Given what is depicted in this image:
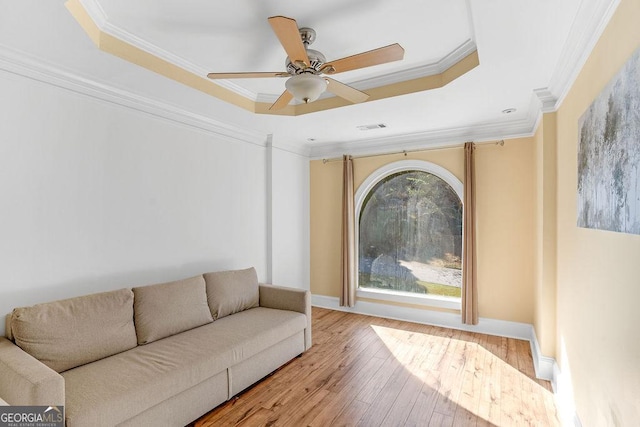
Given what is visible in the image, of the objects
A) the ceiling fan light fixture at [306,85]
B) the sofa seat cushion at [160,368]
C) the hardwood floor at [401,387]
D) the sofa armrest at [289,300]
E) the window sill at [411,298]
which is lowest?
the hardwood floor at [401,387]

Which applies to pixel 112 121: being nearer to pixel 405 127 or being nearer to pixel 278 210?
pixel 278 210

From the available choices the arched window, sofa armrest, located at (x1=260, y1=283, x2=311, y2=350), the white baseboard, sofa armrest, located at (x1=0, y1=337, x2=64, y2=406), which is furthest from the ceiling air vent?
sofa armrest, located at (x1=0, y1=337, x2=64, y2=406)

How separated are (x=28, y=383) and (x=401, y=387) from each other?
8.17 ft

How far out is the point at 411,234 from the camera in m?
4.55

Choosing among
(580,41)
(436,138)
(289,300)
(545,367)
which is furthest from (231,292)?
(580,41)

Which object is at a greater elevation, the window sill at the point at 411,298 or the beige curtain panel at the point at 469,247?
the beige curtain panel at the point at 469,247

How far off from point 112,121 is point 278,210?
2.30 metres

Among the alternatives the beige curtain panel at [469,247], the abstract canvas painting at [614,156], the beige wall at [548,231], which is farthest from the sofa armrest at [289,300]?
the abstract canvas painting at [614,156]

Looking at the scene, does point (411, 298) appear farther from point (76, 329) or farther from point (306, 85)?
point (76, 329)

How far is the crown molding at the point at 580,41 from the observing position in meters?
1.59

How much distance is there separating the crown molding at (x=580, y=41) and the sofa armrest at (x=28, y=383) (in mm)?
3224

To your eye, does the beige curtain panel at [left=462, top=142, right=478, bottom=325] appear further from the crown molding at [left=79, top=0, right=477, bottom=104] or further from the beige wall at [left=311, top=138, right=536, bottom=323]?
the crown molding at [left=79, top=0, right=477, bottom=104]

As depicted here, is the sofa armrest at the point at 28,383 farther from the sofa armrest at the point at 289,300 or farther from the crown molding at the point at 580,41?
the crown molding at the point at 580,41

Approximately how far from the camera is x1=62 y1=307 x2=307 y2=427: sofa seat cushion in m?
1.73
